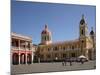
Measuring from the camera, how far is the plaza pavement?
397 centimetres

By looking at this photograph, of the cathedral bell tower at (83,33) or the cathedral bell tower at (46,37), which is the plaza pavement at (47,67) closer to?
the cathedral bell tower at (83,33)

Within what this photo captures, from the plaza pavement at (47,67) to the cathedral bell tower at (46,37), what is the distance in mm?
367

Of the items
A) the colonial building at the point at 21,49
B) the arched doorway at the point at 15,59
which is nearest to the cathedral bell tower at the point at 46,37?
the colonial building at the point at 21,49

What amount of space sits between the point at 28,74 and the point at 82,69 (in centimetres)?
108

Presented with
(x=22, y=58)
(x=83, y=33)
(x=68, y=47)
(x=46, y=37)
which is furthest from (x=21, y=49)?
(x=83, y=33)

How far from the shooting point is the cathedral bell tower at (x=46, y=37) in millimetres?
4193

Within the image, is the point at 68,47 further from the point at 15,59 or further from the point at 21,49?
the point at 15,59

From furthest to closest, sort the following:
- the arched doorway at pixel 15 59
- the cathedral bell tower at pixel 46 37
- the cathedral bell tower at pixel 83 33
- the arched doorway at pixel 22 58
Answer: the cathedral bell tower at pixel 83 33 → the cathedral bell tower at pixel 46 37 → the arched doorway at pixel 22 58 → the arched doorway at pixel 15 59

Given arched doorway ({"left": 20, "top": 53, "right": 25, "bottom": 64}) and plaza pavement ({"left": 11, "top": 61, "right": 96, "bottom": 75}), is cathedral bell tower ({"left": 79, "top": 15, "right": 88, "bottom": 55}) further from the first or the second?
arched doorway ({"left": 20, "top": 53, "right": 25, "bottom": 64})

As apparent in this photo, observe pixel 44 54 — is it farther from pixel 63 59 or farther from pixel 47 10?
pixel 47 10

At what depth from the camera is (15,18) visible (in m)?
3.93

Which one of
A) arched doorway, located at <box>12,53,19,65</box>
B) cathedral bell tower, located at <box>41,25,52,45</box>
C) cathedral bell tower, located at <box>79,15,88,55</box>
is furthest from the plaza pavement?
cathedral bell tower, located at <box>41,25,52,45</box>

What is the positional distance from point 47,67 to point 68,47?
0.54 meters

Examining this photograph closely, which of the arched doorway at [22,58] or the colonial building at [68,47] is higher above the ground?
the colonial building at [68,47]
